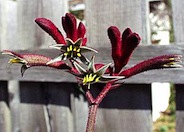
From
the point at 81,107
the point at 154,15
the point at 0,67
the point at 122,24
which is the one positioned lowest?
the point at 81,107

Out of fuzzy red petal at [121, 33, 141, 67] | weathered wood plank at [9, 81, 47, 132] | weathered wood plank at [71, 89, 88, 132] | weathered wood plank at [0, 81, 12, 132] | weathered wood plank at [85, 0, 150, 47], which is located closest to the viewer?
fuzzy red petal at [121, 33, 141, 67]

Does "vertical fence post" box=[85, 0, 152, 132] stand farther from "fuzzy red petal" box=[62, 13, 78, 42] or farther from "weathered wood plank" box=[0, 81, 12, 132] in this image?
"fuzzy red petal" box=[62, 13, 78, 42]

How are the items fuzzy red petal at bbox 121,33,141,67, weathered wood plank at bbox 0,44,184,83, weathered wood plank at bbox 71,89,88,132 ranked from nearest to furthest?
1. fuzzy red petal at bbox 121,33,141,67
2. weathered wood plank at bbox 0,44,184,83
3. weathered wood plank at bbox 71,89,88,132

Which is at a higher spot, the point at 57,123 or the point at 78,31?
the point at 78,31

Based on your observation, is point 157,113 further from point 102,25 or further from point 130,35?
point 130,35


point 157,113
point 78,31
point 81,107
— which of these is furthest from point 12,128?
point 157,113

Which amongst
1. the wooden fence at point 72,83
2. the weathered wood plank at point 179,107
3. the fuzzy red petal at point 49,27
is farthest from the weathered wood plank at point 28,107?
the fuzzy red petal at point 49,27

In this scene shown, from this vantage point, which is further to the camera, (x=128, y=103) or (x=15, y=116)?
(x=15, y=116)

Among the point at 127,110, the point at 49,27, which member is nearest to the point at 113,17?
the point at 127,110

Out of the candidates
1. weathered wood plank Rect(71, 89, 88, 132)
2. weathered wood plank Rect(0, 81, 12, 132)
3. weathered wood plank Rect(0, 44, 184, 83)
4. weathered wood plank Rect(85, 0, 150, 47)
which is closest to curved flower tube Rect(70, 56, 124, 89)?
weathered wood plank Rect(0, 44, 184, 83)
